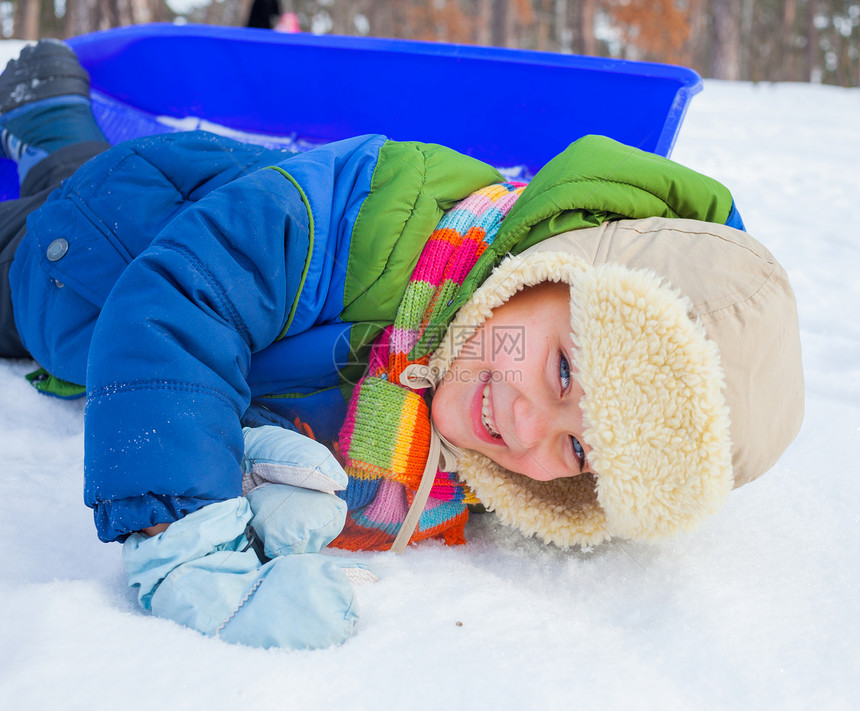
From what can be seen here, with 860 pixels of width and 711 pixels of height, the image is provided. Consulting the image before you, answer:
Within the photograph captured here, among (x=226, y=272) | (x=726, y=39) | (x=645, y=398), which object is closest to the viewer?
(x=645, y=398)

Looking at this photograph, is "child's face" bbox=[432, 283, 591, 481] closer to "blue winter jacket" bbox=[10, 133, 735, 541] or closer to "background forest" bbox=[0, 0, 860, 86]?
"blue winter jacket" bbox=[10, 133, 735, 541]

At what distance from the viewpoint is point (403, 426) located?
107 centimetres

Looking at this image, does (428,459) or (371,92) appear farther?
(371,92)

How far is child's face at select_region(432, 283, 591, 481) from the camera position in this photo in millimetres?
975

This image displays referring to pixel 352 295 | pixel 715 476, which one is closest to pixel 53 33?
pixel 352 295

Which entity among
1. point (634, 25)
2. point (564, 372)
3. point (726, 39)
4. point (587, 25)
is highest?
point (634, 25)

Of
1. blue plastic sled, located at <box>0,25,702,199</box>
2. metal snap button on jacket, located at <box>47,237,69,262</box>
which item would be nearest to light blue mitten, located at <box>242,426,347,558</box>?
metal snap button on jacket, located at <box>47,237,69,262</box>

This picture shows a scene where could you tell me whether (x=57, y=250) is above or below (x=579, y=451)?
above

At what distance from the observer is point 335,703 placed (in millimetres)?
648

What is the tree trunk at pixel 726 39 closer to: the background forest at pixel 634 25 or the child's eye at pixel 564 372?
Answer: the background forest at pixel 634 25

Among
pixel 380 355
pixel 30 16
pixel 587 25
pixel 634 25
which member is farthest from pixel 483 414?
pixel 634 25

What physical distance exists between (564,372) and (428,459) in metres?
0.27

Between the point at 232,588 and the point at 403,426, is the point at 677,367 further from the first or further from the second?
the point at 232,588

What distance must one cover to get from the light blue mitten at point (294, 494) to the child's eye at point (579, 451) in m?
0.35
